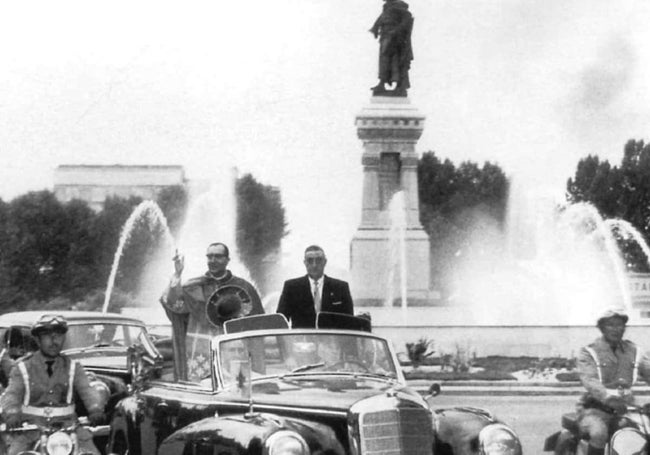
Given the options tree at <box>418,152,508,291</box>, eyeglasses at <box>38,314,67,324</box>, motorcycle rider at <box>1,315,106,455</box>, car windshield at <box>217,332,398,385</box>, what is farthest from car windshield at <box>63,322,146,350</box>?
tree at <box>418,152,508,291</box>

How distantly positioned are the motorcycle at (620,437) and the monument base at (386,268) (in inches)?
1122

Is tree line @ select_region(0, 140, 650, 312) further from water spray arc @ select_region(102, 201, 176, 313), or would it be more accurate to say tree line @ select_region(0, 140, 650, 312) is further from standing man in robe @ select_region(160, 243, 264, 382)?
standing man in robe @ select_region(160, 243, 264, 382)

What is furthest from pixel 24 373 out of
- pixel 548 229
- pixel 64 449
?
pixel 548 229

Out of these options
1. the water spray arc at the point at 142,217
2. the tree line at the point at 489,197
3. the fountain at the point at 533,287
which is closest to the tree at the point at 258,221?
the water spray arc at the point at 142,217

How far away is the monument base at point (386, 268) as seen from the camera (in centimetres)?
3766

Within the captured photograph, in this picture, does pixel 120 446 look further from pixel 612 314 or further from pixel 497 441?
pixel 612 314

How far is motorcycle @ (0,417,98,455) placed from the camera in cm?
734

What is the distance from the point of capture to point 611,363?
907cm

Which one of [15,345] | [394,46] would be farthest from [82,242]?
[15,345]

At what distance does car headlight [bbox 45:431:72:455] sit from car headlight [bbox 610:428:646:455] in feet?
11.0

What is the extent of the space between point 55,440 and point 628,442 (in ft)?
11.5

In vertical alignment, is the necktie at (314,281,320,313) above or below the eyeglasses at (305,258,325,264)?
below

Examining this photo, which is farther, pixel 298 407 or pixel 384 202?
pixel 384 202

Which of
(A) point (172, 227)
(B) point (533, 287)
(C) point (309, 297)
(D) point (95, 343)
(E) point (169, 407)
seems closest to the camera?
(E) point (169, 407)
